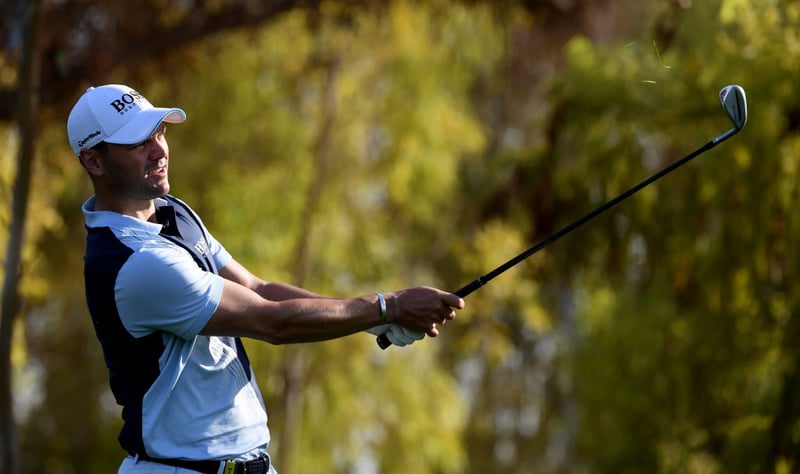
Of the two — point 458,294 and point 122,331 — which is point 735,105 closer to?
point 458,294

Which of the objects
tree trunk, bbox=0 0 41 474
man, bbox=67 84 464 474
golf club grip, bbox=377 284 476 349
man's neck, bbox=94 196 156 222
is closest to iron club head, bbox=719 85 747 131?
golf club grip, bbox=377 284 476 349

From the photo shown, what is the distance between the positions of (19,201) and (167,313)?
18.0 ft

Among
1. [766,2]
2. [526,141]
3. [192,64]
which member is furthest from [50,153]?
[526,141]

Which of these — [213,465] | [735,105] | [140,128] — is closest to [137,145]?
[140,128]

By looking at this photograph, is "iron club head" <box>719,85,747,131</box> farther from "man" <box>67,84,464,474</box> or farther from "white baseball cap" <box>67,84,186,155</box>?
"white baseball cap" <box>67,84,186,155</box>

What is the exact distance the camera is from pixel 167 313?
13.2 ft

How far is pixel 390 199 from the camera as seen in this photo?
1998cm

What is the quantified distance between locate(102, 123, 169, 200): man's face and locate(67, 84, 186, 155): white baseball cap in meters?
0.04

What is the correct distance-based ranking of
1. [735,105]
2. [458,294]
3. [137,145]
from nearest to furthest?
1. [137,145]
2. [458,294]
3. [735,105]

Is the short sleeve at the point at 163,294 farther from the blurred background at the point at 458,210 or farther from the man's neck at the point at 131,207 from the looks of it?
the blurred background at the point at 458,210

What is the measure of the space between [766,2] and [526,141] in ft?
55.1

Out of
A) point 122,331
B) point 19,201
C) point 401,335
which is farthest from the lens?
point 19,201

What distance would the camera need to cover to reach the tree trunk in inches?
359

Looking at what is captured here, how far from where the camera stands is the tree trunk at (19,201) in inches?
359
